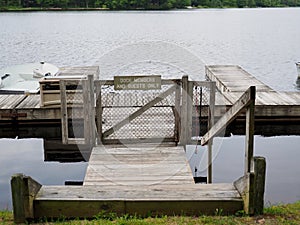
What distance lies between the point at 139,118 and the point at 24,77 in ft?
25.0

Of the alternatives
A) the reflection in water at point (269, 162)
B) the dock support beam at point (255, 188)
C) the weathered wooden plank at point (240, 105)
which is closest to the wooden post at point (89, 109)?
the reflection in water at point (269, 162)

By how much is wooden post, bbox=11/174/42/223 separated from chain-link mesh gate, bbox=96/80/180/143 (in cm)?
306

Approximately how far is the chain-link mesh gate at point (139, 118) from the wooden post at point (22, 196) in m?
3.06

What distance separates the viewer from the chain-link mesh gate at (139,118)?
629 centimetres

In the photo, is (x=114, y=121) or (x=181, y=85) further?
(x=114, y=121)

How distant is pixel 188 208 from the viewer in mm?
3336

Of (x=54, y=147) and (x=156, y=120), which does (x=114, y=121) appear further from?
(x=54, y=147)

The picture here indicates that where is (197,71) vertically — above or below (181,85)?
below

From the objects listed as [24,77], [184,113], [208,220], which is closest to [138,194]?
[208,220]

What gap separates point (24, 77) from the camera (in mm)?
14180

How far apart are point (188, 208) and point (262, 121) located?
7.31 meters

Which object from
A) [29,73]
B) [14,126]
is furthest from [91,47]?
[14,126]

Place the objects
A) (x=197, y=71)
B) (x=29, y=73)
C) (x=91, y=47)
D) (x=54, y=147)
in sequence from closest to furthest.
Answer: (x=54, y=147)
(x=29, y=73)
(x=197, y=71)
(x=91, y=47)

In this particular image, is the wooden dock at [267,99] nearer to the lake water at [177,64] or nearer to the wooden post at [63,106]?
the lake water at [177,64]
